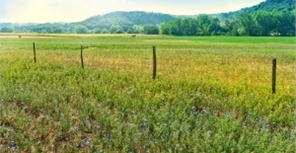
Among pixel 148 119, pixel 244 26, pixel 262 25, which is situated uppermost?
pixel 262 25

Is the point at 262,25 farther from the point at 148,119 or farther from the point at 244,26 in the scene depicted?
the point at 148,119

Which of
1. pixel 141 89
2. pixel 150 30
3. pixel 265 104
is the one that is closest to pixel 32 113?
pixel 141 89

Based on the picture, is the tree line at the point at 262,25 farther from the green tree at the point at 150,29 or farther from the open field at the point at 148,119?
the open field at the point at 148,119

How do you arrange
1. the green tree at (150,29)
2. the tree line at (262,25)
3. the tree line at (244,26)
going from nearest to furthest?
the tree line at (262,25) → the tree line at (244,26) → the green tree at (150,29)

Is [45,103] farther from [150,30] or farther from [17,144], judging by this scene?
[150,30]

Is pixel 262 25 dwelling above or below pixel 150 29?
above

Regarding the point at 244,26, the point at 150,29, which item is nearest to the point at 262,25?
the point at 244,26

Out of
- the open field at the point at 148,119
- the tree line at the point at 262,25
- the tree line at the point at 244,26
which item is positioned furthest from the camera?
the tree line at the point at 244,26

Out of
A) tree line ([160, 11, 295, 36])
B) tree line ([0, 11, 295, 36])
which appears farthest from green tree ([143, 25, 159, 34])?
tree line ([160, 11, 295, 36])

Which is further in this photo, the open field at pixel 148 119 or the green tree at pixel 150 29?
the green tree at pixel 150 29

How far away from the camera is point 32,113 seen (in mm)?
8828

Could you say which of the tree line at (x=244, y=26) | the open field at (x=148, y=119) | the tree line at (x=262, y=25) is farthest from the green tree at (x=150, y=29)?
the open field at (x=148, y=119)

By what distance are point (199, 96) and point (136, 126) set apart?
353 centimetres

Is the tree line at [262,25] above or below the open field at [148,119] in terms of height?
→ above
